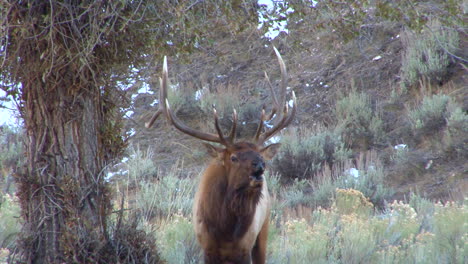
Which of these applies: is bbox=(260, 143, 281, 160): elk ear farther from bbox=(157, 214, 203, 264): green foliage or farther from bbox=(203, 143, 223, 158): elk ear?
bbox=(157, 214, 203, 264): green foliage

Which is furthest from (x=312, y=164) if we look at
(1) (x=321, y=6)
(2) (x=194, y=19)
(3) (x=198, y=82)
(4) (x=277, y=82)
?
(2) (x=194, y=19)

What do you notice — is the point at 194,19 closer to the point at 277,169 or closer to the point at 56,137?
the point at 56,137

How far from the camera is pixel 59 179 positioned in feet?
14.8

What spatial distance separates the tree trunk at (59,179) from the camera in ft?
14.8

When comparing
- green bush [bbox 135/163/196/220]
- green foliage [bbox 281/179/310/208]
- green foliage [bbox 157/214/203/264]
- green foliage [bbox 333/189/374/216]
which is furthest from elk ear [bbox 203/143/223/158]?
green foliage [bbox 281/179/310/208]

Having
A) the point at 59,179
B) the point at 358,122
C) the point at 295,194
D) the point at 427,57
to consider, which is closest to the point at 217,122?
the point at 59,179

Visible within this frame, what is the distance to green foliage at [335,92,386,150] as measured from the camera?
40.2 ft

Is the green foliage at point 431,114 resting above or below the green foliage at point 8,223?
above

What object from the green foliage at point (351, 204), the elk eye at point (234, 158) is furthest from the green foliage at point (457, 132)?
the elk eye at point (234, 158)

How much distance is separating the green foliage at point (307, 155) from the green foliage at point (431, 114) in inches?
57.2

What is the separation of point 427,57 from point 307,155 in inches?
134

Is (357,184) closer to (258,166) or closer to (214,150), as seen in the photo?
(214,150)

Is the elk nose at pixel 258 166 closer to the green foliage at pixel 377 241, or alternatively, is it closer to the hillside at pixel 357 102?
the green foliage at pixel 377 241

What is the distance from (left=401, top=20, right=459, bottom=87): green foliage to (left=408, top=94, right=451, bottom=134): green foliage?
843 millimetres
